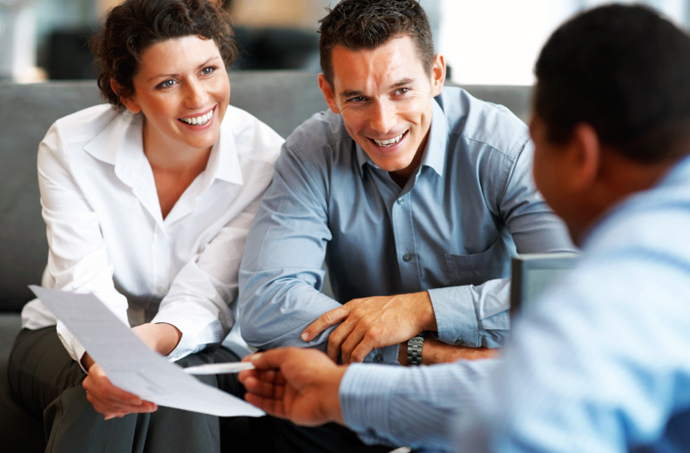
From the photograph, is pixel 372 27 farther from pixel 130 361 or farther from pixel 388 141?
pixel 130 361

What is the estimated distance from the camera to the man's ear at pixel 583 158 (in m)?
0.58

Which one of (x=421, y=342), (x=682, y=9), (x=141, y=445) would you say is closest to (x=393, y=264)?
(x=421, y=342)

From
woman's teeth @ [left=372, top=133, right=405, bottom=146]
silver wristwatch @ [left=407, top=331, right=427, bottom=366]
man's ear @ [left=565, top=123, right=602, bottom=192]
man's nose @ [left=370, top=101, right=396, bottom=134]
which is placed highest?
man's ear @ [left=565, top=123, right=602, bottom=192]

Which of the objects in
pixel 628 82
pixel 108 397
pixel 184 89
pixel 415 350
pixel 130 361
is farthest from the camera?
pixel 184 89

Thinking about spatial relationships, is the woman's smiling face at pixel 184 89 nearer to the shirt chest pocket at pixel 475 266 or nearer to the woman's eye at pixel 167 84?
the woman's eye at pixel 167 84

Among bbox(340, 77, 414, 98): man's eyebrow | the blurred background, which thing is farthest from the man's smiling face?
the blurred background

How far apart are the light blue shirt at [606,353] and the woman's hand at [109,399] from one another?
69 centimetres

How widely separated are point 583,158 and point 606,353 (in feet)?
0.69

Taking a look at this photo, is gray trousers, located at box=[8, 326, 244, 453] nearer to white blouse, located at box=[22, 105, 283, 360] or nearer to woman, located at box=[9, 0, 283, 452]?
woman, located at box=[9, 0, 283, 452]

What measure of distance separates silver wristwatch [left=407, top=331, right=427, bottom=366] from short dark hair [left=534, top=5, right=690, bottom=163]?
675 mm

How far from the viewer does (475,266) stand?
1.38m

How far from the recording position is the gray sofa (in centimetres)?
179

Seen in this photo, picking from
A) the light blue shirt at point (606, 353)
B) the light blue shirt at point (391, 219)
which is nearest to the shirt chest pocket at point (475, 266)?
the light blue shirt at point (391, 219)

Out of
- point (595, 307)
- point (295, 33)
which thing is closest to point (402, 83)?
point (595, 307)
